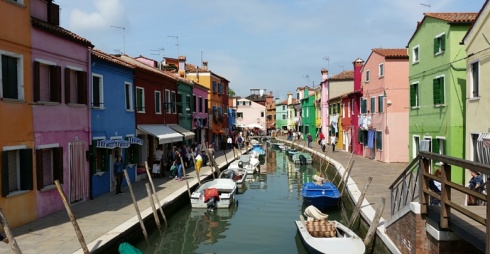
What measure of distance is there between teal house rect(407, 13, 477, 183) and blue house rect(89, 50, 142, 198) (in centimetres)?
1444

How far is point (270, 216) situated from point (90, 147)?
7643 mm

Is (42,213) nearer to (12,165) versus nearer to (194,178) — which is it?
(12,165)

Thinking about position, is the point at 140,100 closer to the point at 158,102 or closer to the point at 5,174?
the point at 158,102

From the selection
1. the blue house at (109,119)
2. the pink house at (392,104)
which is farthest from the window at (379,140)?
the blue house at (109,119)

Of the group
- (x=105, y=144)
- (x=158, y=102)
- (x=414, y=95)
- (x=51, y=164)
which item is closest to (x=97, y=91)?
(x=105, y=144)

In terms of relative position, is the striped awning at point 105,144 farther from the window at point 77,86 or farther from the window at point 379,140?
the window at point 379,140

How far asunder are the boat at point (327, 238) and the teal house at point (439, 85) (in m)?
8.97

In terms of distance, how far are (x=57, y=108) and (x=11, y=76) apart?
7.72ft

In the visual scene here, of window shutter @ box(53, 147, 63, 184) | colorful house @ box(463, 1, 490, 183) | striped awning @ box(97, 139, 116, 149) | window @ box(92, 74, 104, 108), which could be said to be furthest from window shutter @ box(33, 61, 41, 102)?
colorful house @ box(463, 1, 490, 183)

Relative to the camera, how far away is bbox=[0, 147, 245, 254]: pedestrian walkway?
Answer: 10289 millimetres


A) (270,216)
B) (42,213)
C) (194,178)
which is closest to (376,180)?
(270,216)

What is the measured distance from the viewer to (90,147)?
16484 millimetres

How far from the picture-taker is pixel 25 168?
12461mm

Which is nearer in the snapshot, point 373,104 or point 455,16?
point 455,16
